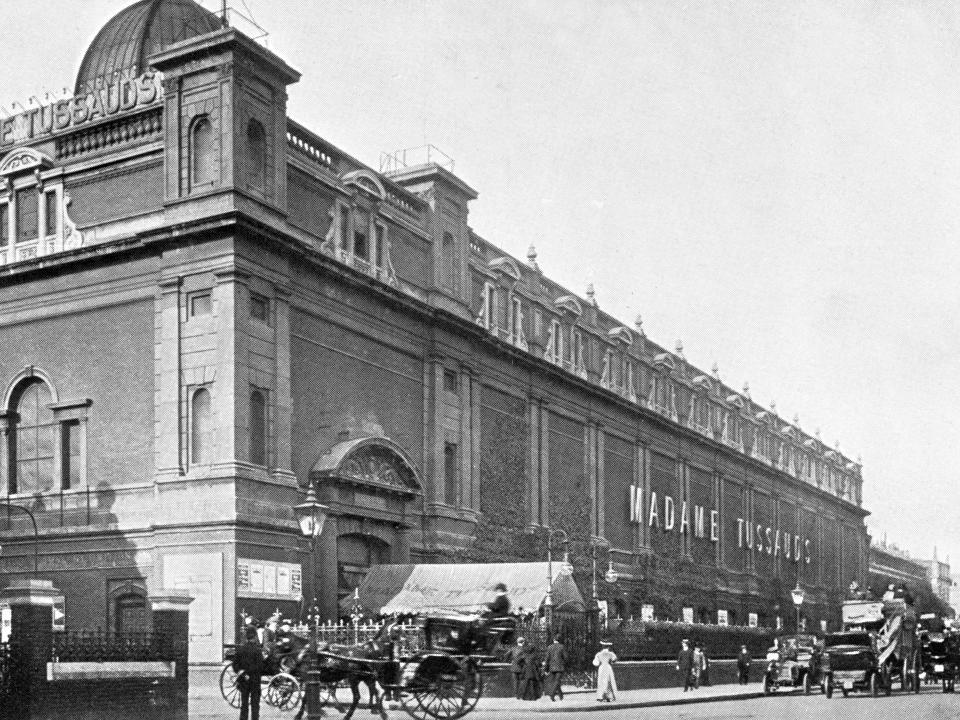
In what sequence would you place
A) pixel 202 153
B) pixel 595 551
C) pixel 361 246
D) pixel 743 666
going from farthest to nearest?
pixel 595 551
pixel 743 666
pixel 361 246
pixel 202 153

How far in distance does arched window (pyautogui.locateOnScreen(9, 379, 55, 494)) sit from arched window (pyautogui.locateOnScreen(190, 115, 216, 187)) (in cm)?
774

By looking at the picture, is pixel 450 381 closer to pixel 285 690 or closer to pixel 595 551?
pixel 595 551

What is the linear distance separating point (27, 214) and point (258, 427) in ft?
32.8

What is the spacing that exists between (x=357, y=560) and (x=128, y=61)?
60.2 feet

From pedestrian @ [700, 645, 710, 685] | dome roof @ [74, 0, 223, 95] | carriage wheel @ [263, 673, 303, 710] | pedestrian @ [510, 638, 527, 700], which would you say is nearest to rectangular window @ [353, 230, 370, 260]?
dome roof @ [74, 0, 223, 95]

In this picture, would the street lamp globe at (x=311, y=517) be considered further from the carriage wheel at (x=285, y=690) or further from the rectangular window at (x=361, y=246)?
the rectangular window at (x=361, y=246)

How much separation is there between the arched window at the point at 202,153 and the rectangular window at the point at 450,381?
12643 millimetres

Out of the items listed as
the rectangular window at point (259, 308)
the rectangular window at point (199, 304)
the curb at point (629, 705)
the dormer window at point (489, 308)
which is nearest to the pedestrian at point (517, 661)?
the curb at point (629, 705)

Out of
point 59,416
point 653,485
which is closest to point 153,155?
point 59,416

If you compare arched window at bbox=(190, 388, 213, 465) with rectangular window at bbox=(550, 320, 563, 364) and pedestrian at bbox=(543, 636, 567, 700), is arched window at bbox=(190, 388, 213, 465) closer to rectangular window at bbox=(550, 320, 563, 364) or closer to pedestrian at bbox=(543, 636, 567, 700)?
pedestrian at bbox=(543, 636, 567, 700)

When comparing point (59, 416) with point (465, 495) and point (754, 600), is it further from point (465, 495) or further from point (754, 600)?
point (754, 600)

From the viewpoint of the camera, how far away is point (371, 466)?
41750mm

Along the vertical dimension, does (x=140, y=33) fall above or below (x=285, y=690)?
above

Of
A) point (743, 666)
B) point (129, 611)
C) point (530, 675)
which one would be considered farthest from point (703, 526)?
point (129, 611)
